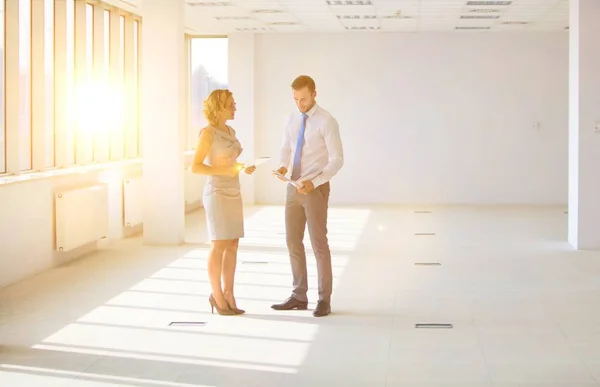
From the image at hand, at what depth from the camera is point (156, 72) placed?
36.1ft

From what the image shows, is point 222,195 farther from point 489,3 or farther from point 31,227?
point 489,3

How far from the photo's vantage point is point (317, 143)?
6867 millimetres

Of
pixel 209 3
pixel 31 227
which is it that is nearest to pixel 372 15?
pixel 209 3

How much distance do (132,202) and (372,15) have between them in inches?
178

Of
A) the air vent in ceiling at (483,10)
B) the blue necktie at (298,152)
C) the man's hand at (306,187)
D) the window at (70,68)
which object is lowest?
the man's hand at (306,187)

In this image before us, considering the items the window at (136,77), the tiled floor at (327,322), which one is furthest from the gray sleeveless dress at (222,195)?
the window at (136,77)

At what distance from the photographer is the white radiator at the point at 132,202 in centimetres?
1185

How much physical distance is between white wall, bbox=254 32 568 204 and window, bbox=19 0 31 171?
7202 millimetres

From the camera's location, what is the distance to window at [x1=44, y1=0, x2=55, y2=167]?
34.5ft

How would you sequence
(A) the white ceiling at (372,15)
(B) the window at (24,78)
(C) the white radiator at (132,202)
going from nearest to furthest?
(B) the window at (24,78) → (C) the white radiator at (132,202) → (A) the white ceiling at (372,15)

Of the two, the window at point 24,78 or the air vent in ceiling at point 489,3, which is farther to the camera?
the air vent in ceiling at point 489,3

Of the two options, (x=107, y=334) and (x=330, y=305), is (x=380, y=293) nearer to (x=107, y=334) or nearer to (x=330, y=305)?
(x=330, y=305)

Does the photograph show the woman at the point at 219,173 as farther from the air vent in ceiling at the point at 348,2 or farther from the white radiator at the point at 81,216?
the air vent in ceiling at the point at 348,2

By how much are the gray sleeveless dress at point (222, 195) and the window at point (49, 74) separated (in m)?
4.28
